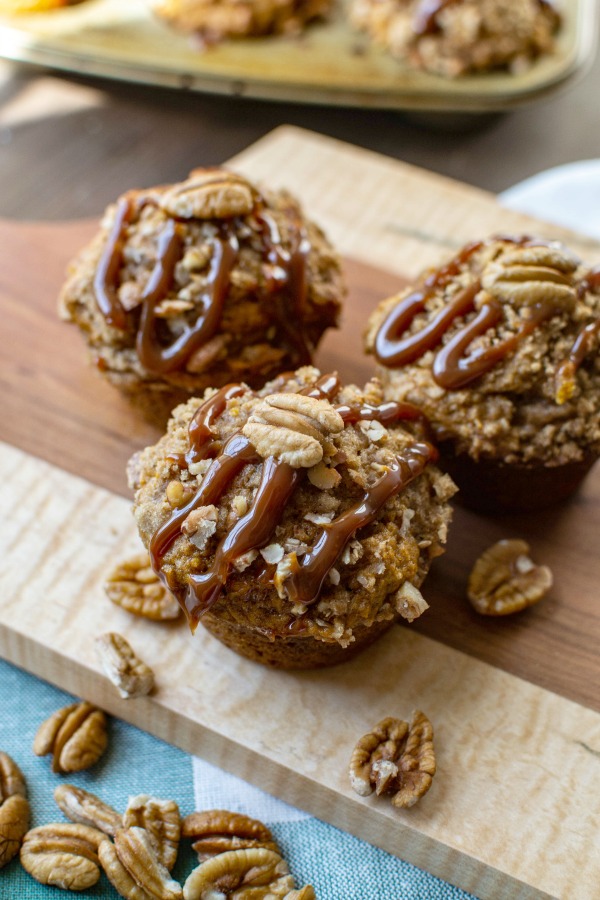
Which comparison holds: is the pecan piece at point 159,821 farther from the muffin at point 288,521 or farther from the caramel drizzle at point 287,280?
the caramel drizzle at point 287,280

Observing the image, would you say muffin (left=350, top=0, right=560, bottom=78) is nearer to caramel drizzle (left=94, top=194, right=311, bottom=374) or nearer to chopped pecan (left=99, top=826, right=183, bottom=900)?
caramel drizzle (left=94, top=194, right=311, bottom=374)

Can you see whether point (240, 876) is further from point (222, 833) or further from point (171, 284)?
point (171, 284)

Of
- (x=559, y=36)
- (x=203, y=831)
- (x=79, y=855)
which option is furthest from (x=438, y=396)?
(x=559, y=36)

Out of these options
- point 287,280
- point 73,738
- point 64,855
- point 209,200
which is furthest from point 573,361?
point 64,855

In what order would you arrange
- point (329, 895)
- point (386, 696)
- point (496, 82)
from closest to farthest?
point (329, 895), point (386, 696), point (496, 82)

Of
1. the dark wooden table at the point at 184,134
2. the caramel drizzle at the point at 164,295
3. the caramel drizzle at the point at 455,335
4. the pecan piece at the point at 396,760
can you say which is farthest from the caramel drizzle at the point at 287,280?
the dark wooden table at the point at 184,134

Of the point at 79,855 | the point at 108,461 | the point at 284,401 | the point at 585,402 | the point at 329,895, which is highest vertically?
the point at 284,401

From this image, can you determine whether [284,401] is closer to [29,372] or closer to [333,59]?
[29,372]
